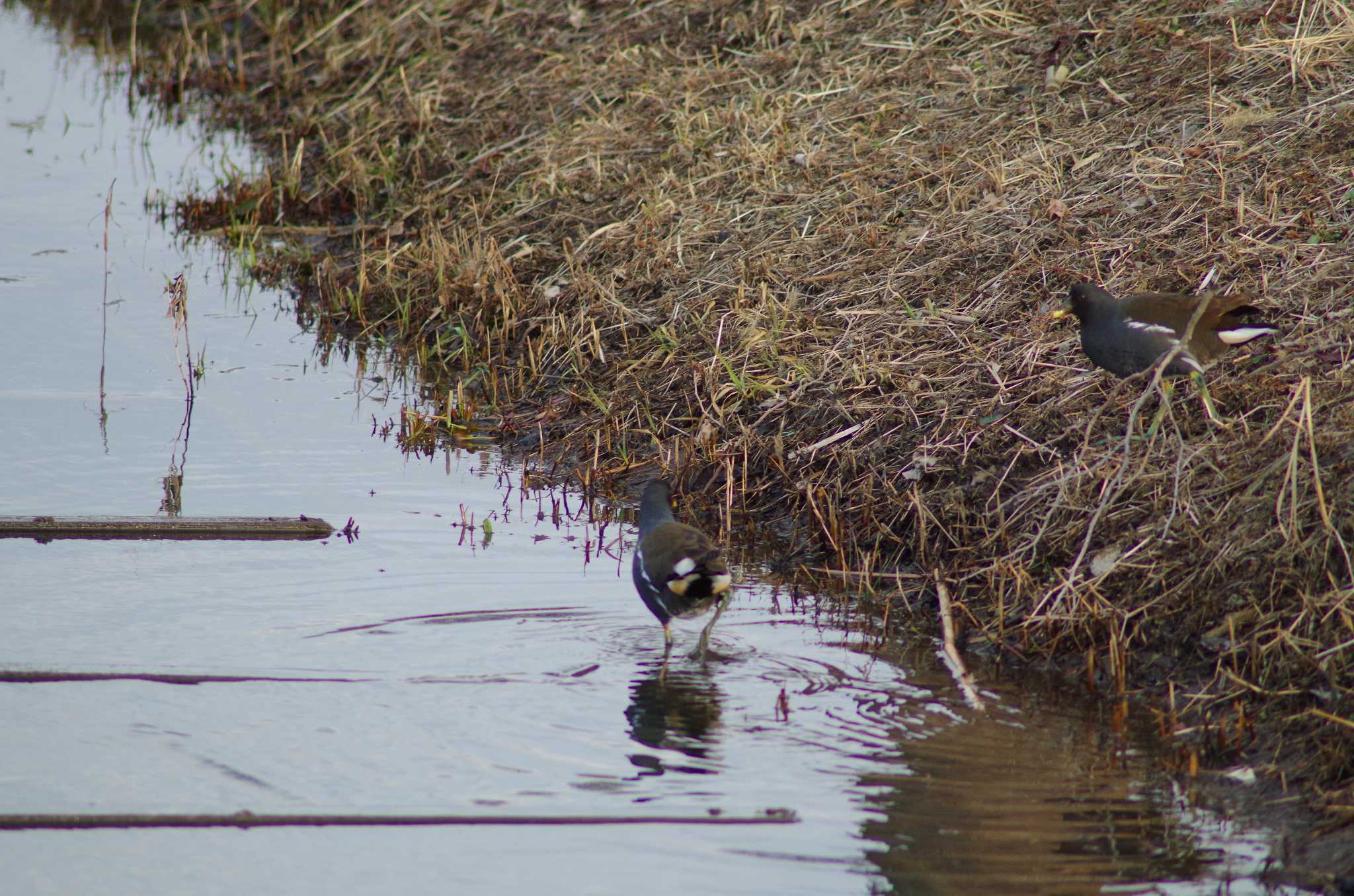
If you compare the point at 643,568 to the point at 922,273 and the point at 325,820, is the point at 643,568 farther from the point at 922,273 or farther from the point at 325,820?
the point at 922,273

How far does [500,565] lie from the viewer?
6500mm

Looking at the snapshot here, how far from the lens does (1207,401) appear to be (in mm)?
5812

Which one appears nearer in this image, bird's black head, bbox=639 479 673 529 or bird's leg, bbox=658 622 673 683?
bird's leg, bbox=658 622 673 683

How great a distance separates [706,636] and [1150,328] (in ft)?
7.05

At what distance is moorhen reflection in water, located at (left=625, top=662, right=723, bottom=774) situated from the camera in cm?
483

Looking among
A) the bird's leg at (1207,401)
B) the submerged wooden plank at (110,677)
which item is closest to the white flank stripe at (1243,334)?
the bird's leg at (1207,401)

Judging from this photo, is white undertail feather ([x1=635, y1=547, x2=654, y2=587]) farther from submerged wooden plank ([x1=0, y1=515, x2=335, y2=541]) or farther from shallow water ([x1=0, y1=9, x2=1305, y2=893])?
submerged wooden plank ([x1=0, y1=515, x2=335, y2=541])

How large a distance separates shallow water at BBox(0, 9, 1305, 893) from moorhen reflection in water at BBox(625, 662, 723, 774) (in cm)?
1

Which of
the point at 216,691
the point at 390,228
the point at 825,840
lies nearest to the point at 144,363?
the point at 390,228

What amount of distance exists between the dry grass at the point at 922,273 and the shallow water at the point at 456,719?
574 millimetres

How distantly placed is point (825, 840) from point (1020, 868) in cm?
56

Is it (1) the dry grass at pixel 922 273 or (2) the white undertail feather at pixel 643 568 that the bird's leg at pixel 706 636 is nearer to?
(2) the white undertail feather at pixel 643 568

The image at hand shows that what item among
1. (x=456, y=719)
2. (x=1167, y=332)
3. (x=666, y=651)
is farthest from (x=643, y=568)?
(x=1167, y=332)

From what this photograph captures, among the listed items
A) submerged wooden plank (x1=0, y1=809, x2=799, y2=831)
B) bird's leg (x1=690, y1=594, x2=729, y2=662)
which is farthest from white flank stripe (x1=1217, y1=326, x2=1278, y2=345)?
submerged wooden plank (x1=0, y1=809, x2=799, y2=831)
